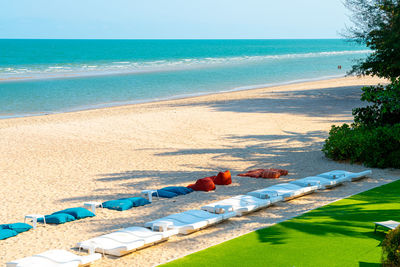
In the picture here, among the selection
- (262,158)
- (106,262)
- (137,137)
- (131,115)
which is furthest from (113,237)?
(131,115)

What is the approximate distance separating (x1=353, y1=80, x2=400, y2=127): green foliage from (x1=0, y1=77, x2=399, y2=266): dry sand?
5.14ft

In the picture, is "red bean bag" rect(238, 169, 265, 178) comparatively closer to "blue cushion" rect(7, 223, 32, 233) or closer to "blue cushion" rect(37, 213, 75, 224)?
"blue cushion" rect(37, 213, 75, 224)

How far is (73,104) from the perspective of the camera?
3266 centimetres

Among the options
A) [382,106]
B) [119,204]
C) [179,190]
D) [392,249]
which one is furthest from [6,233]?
[382,106]

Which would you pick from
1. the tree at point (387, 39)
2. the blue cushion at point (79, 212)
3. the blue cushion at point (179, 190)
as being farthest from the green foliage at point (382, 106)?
the blue cushion at point (79, 212)

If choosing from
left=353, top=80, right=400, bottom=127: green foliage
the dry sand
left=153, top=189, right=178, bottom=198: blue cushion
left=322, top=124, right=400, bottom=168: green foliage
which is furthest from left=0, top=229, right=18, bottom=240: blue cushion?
left=353, top=80, right=400, bottom=127: green foliage

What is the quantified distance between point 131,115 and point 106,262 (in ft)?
56.0

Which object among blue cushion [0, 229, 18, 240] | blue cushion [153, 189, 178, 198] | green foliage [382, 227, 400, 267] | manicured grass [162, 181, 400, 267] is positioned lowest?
manicured grass [162, 181, 400, 267]

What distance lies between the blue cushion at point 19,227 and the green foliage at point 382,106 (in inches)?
348

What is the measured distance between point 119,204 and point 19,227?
1901 millimetres

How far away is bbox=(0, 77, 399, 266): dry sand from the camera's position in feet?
27.9

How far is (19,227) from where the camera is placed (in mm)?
8516

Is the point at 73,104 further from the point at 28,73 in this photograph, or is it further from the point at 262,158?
the point at 28,73

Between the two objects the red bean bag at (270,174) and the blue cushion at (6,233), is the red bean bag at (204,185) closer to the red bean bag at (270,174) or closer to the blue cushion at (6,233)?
the red bean bag at (270,174)
